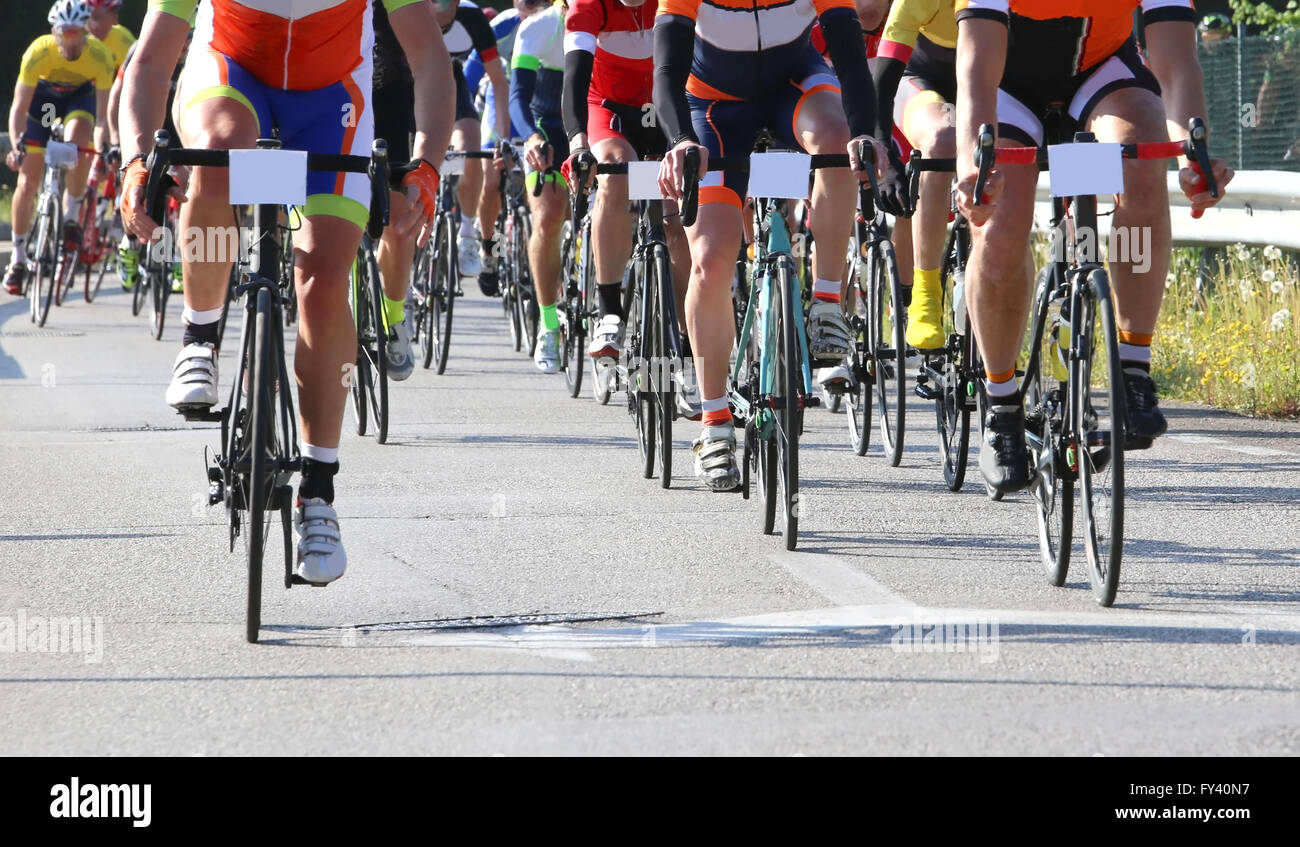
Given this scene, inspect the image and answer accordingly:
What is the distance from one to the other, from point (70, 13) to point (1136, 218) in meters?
12.5

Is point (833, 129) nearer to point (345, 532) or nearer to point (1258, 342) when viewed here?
point (345, 532)

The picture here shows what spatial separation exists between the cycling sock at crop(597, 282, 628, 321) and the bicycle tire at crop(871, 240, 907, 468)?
1.22 m

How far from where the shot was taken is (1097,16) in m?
6.07

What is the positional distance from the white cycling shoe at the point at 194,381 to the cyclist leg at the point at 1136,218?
8.27 feet

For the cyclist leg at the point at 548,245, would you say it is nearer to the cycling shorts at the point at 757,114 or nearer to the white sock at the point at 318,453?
the cycling shorts at the point at 757,114

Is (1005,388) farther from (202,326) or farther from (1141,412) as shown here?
(202,326)

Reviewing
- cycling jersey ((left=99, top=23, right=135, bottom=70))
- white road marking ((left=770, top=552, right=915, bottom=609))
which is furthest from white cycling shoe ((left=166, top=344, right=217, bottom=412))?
cycling jersey ((left=99, top=23, right=135, bottom=70))

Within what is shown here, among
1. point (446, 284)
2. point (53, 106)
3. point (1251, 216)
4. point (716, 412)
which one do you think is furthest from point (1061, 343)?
point (53, 106)

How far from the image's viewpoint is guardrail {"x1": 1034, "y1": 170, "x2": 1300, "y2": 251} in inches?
Answer: 426

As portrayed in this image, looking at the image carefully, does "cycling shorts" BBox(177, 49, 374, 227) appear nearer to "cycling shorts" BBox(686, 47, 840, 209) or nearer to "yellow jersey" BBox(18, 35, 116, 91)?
"cycling shorts" BBox(686, 47, 840, 209)
